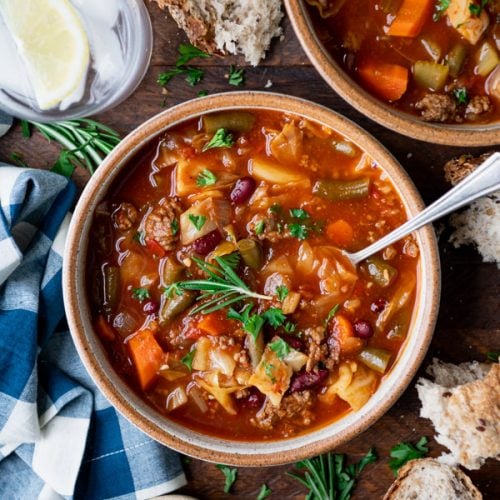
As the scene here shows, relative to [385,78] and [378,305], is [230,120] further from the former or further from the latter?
[378,305]

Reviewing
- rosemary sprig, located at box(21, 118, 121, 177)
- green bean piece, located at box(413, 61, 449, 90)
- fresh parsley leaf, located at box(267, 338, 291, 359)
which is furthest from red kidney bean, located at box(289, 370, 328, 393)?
rosemary sprig, located at box(21, 118, 121, 177)

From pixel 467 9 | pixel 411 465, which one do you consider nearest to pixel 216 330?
pixel 411 465

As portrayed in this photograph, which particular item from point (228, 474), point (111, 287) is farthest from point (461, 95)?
point (228, 474)

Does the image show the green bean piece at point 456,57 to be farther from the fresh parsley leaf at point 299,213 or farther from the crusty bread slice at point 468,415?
the crusty bread slice at point 468,415

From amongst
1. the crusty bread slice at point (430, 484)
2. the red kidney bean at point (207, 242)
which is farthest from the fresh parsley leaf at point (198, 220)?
the crusty bread slice at point (430, 484)

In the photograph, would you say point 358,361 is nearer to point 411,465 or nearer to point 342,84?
point 411,465
